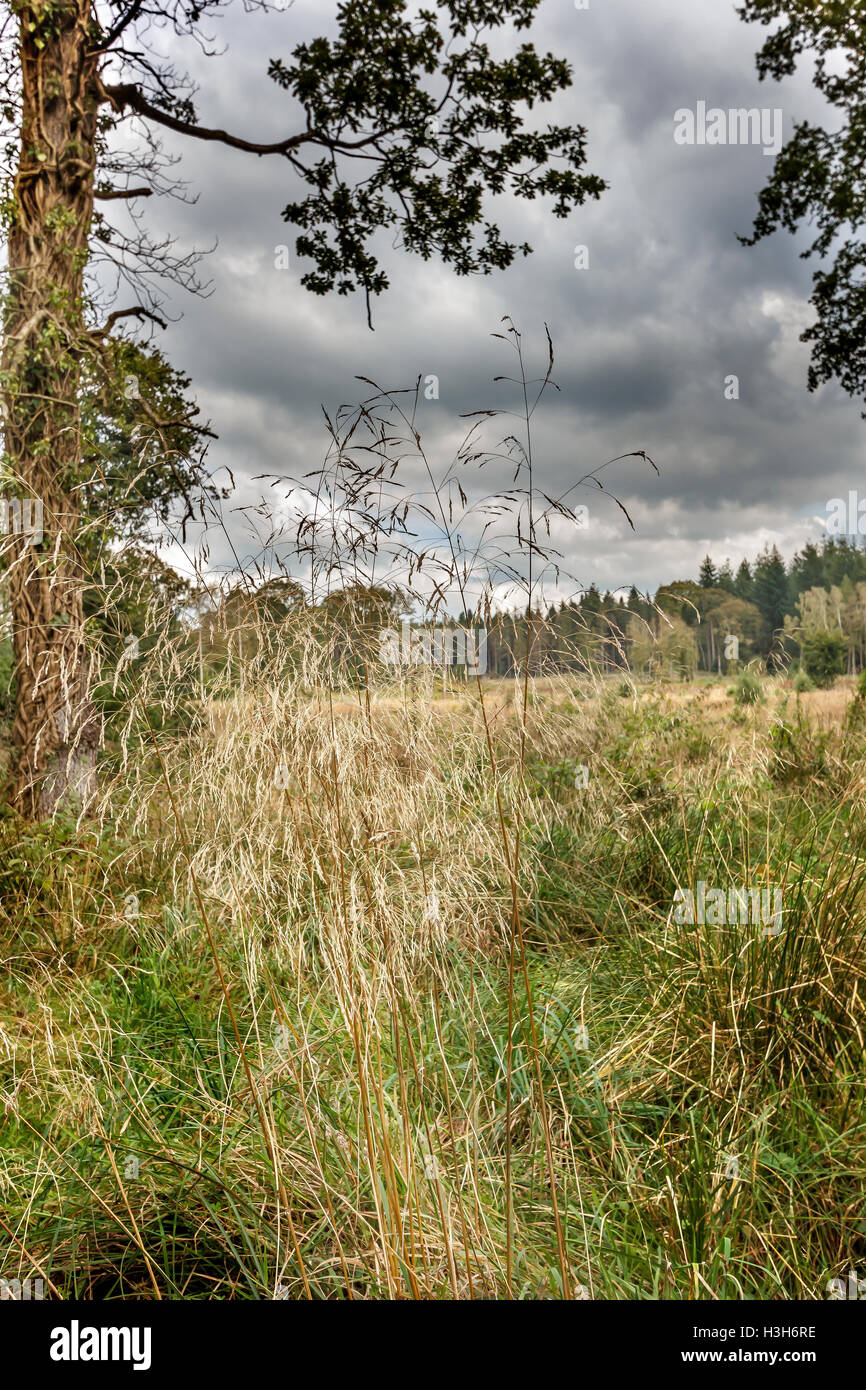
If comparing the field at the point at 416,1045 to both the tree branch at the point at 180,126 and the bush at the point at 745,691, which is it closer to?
the bush at the point at 745,691

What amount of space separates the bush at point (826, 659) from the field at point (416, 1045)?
3.65m

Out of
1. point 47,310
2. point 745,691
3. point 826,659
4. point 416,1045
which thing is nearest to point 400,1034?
point 416,1045

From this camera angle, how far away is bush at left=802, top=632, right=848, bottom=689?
704 cm

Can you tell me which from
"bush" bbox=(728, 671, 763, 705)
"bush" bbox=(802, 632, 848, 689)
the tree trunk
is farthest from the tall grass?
"bush" bbox=(802, 632, 848, 689)

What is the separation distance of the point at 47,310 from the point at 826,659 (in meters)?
6.66

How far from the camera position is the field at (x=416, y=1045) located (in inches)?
60.5

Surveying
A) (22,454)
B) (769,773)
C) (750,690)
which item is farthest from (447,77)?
(769,773)

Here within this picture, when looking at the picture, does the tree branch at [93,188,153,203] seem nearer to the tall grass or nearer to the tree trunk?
the tree trunk

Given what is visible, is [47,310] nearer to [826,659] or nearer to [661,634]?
[661,634]

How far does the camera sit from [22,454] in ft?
15.4

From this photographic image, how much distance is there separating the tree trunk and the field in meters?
0.80

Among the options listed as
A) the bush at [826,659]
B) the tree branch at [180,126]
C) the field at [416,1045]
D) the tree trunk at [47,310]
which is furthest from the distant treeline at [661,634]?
the tree branch at [180,126]

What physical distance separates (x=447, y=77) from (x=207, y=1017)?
7.54 metres
